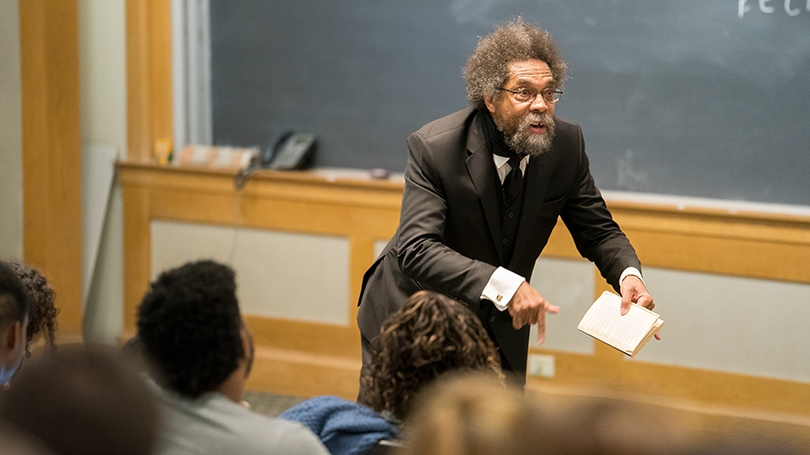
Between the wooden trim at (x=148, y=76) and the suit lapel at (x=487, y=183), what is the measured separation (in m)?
2.34

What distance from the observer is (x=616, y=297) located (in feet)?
8.02

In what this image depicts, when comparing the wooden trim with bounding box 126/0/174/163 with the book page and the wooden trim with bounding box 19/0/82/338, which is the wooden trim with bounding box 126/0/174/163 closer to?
the wooden trim with bounding box 19/0/82/338

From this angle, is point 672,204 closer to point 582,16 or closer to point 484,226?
point 582,16

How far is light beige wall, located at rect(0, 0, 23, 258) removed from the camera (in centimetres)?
414

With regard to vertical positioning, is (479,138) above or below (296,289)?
above

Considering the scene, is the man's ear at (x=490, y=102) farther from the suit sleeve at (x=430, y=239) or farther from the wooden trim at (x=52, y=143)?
the wooden trim at (x=52, y=143)

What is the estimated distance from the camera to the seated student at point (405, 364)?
1.89m

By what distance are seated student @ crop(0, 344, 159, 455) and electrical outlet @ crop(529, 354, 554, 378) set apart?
9.66ft

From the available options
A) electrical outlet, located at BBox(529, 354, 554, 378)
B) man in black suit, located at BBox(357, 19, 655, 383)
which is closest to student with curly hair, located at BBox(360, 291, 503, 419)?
man in black suit, located at BBox(357, 19, 655, 383)

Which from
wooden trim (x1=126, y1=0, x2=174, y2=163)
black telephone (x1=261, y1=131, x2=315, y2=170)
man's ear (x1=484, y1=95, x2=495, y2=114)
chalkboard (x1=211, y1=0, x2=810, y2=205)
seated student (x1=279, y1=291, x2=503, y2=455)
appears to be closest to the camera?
seated student (x1=279, y1=291, x2=503, y2=455)

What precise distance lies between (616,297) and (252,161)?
2.33 m

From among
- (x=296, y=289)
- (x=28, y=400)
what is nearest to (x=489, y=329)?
(x=28, y=400)

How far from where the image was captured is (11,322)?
78.4 inches

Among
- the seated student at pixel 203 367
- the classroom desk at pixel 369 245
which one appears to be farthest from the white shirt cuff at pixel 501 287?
the classroom desk at pixel 369 245
